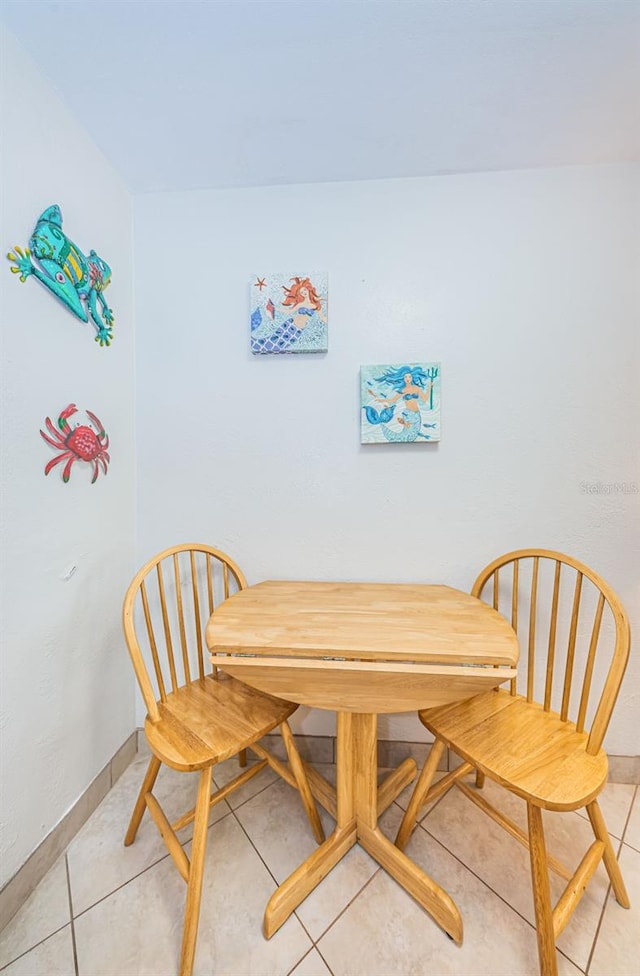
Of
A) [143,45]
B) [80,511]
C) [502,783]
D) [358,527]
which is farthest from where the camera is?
[358,527]

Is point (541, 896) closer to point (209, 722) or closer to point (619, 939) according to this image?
point (619, 939)

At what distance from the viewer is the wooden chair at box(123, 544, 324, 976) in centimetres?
96

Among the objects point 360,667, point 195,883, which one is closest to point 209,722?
point 195,883

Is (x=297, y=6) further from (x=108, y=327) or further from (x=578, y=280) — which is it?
(x=578, y=280)

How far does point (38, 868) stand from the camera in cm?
112

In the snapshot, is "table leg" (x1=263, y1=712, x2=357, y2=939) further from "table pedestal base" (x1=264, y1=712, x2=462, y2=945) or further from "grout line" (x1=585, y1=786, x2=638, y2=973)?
"grout line" (x1=585, y1=786, x2=638, y2=973)

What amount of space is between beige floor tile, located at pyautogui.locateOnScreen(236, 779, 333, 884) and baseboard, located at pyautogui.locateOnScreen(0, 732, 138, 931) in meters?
0.53

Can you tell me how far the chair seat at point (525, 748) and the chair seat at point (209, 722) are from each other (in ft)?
1.58

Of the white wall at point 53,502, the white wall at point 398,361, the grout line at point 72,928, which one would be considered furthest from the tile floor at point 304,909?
the white wall at point 398,361

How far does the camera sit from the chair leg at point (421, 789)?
1.12m

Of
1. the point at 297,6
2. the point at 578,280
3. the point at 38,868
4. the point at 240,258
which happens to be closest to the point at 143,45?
the point at 297,6

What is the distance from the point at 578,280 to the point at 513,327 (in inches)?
11.6

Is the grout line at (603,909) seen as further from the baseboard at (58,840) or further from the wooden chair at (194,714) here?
the baseboard at (58,840)

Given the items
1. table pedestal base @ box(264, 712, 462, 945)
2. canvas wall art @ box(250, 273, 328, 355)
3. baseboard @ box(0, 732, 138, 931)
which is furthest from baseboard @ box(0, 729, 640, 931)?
canvas wall art @ box(250, 273, 328, 355)
